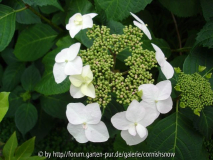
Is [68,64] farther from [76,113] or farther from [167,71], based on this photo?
[167,71]

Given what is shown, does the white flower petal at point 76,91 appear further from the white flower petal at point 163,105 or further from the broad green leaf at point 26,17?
the broad green leaf at point 26,17

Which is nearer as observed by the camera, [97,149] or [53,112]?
[53,112]

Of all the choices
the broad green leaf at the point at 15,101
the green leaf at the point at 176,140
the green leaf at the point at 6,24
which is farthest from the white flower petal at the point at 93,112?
the broad green leaf at the point at 15,101

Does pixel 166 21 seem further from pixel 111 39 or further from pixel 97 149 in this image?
pixel 97 149

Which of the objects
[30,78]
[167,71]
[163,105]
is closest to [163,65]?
[167,71]

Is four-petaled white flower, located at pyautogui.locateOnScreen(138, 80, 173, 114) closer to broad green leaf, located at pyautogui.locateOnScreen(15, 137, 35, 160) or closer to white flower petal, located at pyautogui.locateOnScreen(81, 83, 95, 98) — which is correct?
white flower petal, located at pyautogui.locateOnScreen(81, 83, 95, 98)

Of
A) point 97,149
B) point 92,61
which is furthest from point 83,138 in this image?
point 97,149

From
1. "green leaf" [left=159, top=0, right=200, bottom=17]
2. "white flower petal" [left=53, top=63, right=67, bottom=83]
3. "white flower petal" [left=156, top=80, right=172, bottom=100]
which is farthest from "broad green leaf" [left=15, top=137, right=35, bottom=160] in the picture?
"green leaf" [left=159, top=0, right=200, bottom=17]
